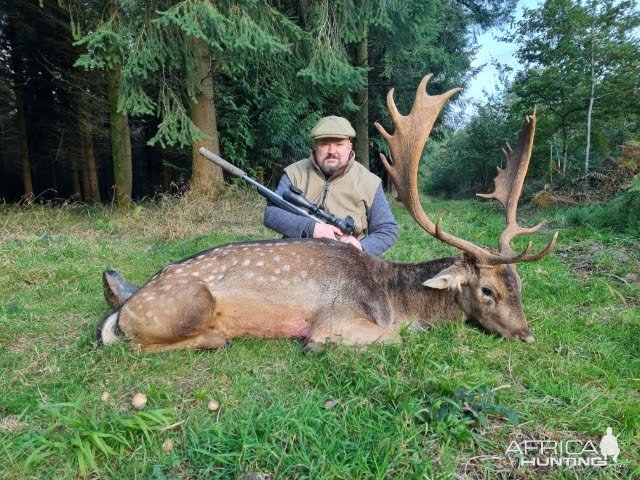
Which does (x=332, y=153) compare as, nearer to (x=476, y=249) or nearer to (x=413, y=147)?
(x=413, y=147)

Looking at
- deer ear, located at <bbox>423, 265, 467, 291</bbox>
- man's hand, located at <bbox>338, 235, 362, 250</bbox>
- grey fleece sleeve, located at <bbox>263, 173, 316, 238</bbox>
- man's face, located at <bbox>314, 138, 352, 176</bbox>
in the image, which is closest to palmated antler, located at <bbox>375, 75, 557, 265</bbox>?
deer ear, located at <bbox>423, 265, 467, 291</bbox>

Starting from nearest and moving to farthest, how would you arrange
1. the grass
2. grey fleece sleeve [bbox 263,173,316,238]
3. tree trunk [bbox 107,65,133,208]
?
the grass → grey fleece sleeve [bbox 263,173,316,238] → tree trunk [bbox 107,65,133,208]

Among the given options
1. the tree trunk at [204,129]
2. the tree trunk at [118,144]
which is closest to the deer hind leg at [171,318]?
the tree trunk at [204,129]

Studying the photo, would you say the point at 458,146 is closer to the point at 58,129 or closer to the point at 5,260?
the point at 58,129

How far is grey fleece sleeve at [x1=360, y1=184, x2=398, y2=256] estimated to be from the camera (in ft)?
16.0

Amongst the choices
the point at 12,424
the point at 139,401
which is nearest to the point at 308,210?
the point at 139,401

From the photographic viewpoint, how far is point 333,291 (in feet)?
12.3

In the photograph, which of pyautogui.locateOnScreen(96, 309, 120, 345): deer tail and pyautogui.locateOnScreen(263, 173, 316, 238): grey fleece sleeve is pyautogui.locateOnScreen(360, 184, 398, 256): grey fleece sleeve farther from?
pyautogui.locateOnScreen(96, 309, 120, 345): deer tail

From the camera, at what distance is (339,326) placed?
3.56 meters

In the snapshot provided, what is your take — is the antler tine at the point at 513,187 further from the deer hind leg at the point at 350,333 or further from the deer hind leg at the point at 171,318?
the deer hind leg at the point at 171,318

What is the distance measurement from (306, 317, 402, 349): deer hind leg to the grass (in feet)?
0.47

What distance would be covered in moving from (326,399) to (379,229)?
276cm

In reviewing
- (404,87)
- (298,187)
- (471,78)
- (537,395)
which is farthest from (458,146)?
(537,395)

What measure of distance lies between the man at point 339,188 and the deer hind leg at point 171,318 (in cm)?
157
